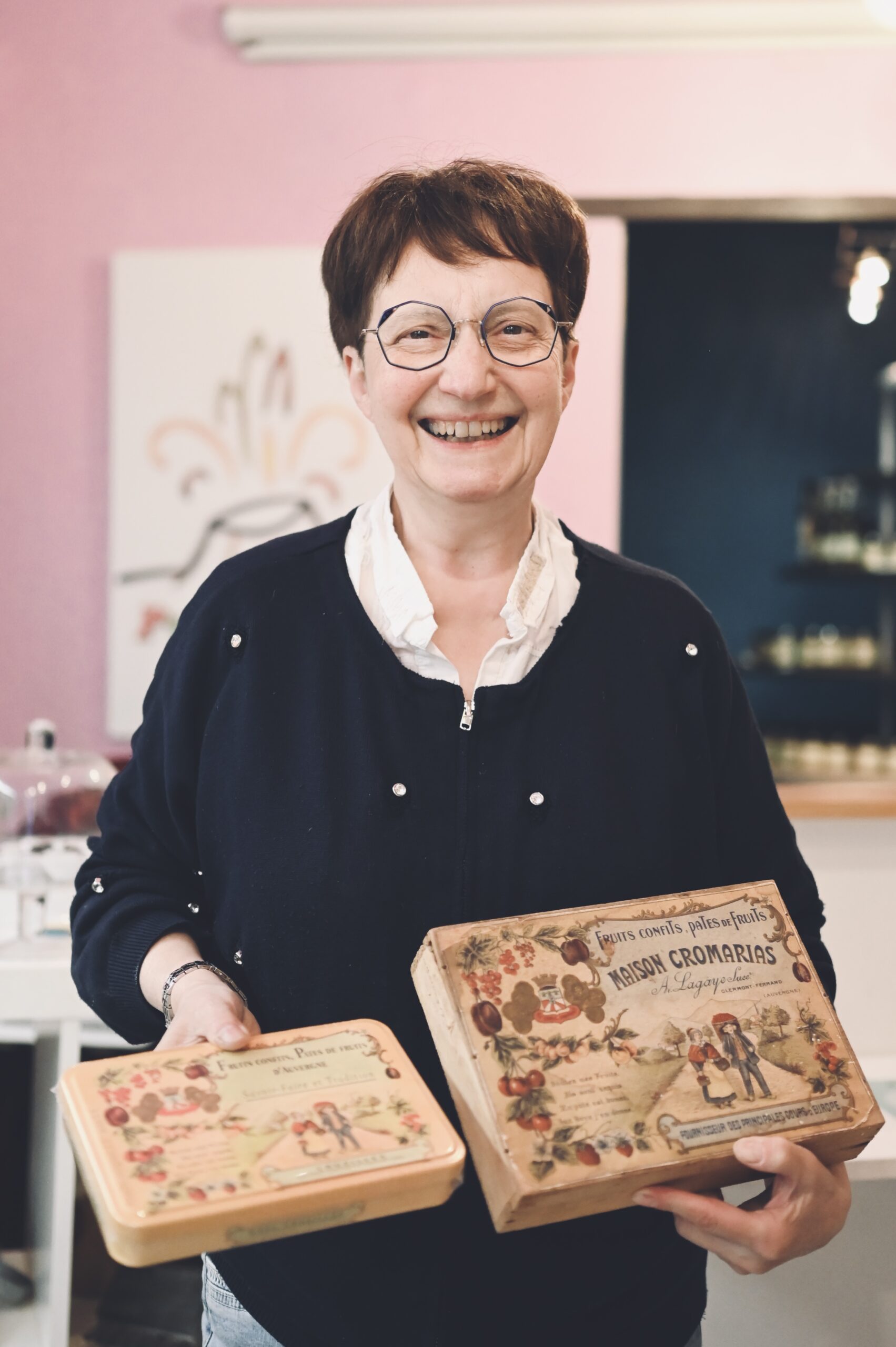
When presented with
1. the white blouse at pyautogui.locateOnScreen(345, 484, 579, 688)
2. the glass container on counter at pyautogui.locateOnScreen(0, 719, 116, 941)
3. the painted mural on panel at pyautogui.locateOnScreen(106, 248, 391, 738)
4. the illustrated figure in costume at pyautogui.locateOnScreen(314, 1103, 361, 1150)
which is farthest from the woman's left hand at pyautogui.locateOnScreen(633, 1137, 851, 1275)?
the painted mural on panel at pyautogui.locateOnScreen(106, 248, 391, 738)

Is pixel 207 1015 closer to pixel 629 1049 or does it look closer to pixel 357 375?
pixel 629 1049

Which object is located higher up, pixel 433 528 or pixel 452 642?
pixel 433 528

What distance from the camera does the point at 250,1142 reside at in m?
0.85

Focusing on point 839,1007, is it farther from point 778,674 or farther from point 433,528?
point 778,674

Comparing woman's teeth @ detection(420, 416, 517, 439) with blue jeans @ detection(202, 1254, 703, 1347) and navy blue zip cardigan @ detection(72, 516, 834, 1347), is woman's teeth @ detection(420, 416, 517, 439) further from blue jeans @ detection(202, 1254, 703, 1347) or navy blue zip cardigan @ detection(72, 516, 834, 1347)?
blue jeans @ detection(202, 1254, 703, 1347)

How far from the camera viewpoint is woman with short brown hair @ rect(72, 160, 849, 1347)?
3.41 feet

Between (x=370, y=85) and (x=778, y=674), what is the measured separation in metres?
3.09

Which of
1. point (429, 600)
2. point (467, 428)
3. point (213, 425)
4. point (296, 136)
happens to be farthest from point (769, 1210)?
point (296, 136)

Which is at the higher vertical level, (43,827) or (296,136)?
(296,136)

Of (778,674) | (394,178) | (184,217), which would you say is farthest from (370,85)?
(778,674)

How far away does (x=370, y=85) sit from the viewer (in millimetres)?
3049

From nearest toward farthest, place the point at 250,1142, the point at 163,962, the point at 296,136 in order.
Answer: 1. the point at 250,1142
2. the point at 163,962
3. the point at 296,136

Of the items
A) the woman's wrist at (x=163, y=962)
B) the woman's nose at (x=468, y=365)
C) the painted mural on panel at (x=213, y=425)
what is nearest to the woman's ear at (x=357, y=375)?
the woman's nose at (x=468, y=365)

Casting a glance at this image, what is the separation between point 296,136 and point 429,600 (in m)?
2.34
